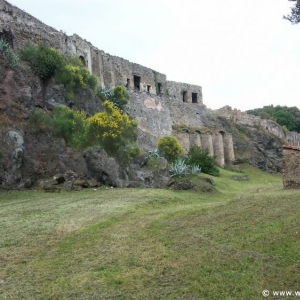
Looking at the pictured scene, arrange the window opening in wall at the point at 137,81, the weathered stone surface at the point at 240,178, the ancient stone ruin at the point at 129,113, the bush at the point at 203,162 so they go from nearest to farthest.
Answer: the ancient stone ruin at the point at 129,113 → the bush at the point at 203,162 → the weathered stone surface at the point at 240,178 → the window opening in wall at the point at 137,81

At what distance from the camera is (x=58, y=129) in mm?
18656

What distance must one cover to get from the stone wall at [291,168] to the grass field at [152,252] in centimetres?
566

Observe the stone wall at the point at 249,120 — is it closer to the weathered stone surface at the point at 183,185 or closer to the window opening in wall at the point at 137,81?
the window opening in wall at the point at 137,81

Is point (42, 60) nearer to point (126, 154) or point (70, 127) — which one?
point (70, 127)

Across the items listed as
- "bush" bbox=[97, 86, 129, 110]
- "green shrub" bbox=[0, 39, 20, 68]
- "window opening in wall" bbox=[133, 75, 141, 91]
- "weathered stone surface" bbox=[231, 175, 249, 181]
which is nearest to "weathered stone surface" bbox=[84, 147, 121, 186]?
"green shrub" bbox=[0, 39, 20, 68]

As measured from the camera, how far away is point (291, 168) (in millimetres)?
16875

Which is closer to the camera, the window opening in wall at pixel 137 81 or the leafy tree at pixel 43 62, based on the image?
the leafy tree at pixel 43 62

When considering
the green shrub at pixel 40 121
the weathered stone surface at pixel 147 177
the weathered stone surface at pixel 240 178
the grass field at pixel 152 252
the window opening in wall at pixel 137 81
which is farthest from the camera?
the window opening in wall at pixel 137 81

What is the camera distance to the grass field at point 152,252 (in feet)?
20.1

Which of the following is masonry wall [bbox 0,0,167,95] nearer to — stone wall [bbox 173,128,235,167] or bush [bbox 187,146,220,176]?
stone wall [bbox 173,128,235,167]

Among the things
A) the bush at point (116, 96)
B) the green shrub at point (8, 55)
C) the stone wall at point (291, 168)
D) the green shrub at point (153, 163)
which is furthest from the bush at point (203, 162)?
the green shrub at point (8, 55)

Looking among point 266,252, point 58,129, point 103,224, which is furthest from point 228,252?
point 58,129

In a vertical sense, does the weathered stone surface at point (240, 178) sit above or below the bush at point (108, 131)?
below

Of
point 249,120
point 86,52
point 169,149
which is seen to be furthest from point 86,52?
point 249,120
